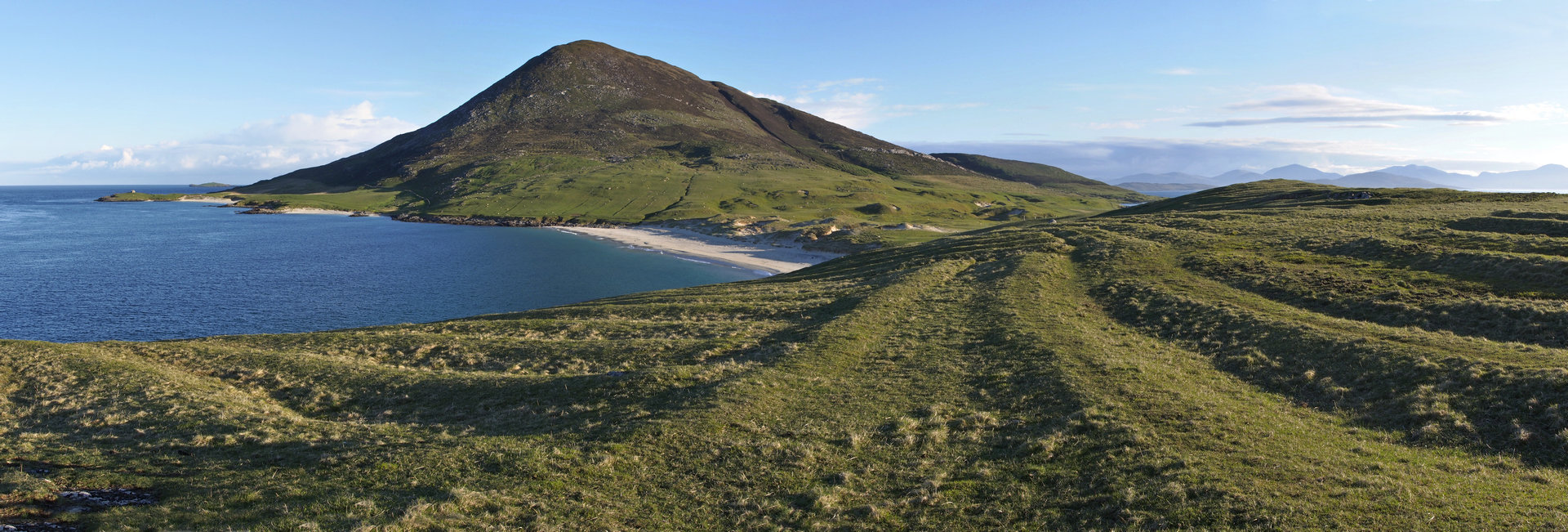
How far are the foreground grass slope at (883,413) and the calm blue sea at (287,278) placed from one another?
3316 cm

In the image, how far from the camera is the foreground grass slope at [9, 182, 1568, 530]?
1708cm

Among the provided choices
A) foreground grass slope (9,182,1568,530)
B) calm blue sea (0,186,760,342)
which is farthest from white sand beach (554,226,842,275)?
foreground grass slope (9,182,1568,530)

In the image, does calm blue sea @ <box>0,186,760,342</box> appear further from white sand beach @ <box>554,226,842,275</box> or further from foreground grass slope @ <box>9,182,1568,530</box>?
foreground grass slope @ <box>9,182,1568,530</box>

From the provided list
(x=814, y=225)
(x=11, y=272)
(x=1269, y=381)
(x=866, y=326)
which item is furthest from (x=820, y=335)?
(x=11, y=272)

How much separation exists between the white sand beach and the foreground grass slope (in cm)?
7397

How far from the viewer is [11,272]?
104 m

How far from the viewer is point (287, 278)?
102375mm

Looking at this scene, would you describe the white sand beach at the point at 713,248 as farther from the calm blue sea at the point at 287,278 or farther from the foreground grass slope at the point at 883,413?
the foreground grass slope at the point at 883,413

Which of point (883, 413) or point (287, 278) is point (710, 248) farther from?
point (883, 413)

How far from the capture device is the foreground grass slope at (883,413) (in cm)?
1708

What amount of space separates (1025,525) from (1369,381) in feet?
67.6

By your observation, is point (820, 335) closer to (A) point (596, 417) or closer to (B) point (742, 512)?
(A) point (596, 417)

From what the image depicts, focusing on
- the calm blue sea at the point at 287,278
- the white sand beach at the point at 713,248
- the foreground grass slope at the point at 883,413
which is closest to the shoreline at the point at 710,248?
the white sand beach at the point at 713,248

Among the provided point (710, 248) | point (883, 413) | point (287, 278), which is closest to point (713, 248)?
point (710, 248)
